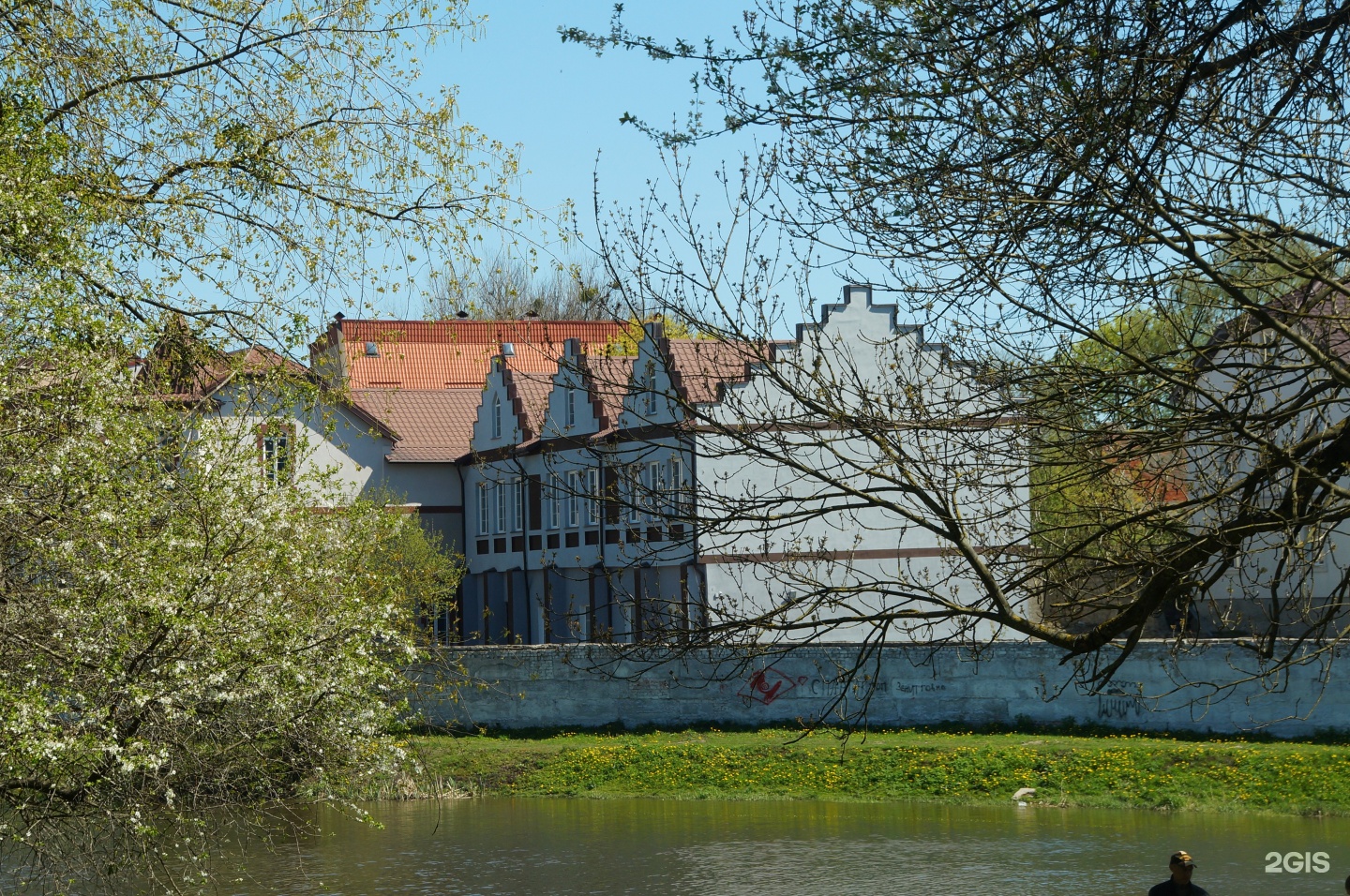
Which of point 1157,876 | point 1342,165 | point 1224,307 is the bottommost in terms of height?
point 1157,876

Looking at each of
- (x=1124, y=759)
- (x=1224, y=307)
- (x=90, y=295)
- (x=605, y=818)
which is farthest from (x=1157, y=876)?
(x=90, y=295)

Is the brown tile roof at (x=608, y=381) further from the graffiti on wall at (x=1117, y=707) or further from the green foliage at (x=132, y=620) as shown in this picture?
the graffiti on wall at (x=1117, y=707)

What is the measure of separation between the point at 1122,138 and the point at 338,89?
7.39m

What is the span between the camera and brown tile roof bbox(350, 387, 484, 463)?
48031 mm

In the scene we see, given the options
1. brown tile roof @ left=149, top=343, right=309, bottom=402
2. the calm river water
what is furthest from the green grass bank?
brown tile roof @ left=149, top=343, right=309, bottom=402

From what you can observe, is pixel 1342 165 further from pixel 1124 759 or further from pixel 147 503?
pixel 1124 759

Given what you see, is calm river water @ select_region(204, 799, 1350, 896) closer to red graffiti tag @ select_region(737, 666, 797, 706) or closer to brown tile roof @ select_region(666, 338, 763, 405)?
red graffiti tag @ select_region(737, 666, 797, 706)

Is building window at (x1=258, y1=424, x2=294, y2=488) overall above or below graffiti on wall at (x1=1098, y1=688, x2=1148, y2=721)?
above

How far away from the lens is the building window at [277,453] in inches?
467

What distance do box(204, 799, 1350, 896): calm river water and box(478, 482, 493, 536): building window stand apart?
65.9ft

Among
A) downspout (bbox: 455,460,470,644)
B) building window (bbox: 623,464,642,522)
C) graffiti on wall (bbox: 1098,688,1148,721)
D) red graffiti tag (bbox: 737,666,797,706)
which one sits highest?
downspout (bbox: 455,460,470,644)

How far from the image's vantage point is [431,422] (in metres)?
50.1

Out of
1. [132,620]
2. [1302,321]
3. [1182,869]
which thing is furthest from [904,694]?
[1302,321]

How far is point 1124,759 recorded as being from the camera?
26.2 metres
